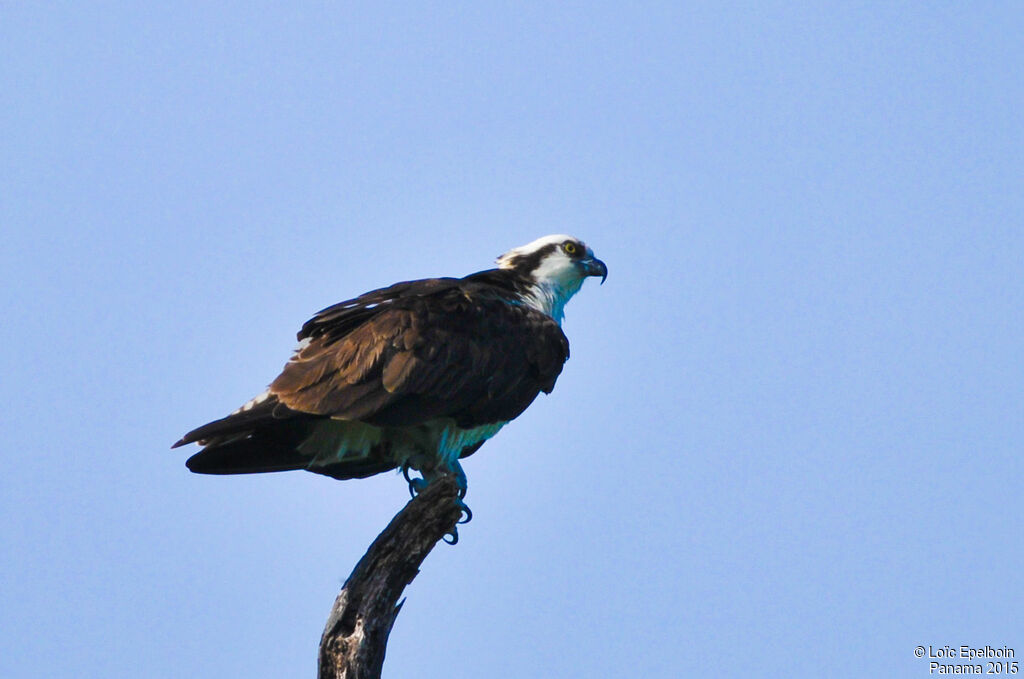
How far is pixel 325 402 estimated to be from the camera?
802 cm

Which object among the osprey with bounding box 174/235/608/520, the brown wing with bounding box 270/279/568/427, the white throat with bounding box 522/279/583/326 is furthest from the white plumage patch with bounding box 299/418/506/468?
the white throat with bounding box 522/279/583/326

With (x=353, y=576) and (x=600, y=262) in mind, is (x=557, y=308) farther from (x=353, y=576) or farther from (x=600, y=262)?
(x=353, y=576)

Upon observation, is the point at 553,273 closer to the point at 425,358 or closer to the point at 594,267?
the point at 594,267

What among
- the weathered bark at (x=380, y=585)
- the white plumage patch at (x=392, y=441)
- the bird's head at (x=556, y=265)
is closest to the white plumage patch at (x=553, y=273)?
the bird's head at (x=556, y=265)

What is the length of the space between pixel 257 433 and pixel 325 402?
2.14ft

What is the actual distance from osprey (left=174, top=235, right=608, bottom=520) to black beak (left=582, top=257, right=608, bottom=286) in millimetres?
1301

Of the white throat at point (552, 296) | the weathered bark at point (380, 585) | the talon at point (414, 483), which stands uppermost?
the white throat at point (552, 296)

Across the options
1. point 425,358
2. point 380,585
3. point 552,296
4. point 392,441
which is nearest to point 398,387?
point 425,358

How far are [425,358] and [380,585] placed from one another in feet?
5.74

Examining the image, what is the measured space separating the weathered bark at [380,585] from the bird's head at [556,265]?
3.21m

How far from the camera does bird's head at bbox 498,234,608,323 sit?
10758 millimetres

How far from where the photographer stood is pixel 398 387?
8305 millimetres

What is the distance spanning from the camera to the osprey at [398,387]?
8133 mm

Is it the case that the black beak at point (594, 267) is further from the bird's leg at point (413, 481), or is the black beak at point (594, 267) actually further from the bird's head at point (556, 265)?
the bird's leg at point (413, 481)
